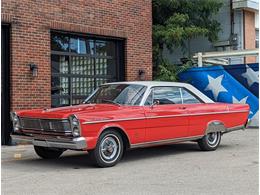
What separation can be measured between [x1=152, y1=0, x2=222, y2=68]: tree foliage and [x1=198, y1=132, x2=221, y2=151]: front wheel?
6.92 m

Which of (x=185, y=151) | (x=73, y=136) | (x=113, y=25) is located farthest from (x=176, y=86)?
(x=113, y=25)

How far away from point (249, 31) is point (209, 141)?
11754 mm

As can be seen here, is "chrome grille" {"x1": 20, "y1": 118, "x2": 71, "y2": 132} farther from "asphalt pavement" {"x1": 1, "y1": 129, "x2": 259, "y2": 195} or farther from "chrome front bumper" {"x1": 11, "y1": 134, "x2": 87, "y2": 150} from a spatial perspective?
"asphalt pavement" {"x1": 1, "y1": 129, "x2": 259, "y2": 195}

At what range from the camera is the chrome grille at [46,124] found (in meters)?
8.46

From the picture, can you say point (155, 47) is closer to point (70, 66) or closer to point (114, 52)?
point (114, 52)

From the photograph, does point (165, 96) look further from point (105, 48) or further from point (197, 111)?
point (105, 48)

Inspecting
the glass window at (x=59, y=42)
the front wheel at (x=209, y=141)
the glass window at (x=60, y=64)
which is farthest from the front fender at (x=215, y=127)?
the glass window at (x=59, y=42)

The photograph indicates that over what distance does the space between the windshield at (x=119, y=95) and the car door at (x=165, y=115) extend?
0.73 ft

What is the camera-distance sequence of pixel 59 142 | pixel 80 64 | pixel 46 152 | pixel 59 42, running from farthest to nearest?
pixel 80 64 → pixel 59 42 → pixel 46 152 → pixel 59 142

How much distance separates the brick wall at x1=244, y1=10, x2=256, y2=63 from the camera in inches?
839

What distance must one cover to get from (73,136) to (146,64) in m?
7.85

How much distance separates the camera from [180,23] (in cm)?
1825

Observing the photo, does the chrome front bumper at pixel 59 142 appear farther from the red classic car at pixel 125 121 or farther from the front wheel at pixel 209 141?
the front wheel at pixel 209 141

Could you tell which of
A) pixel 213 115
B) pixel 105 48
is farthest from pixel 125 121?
pixel 105 48
